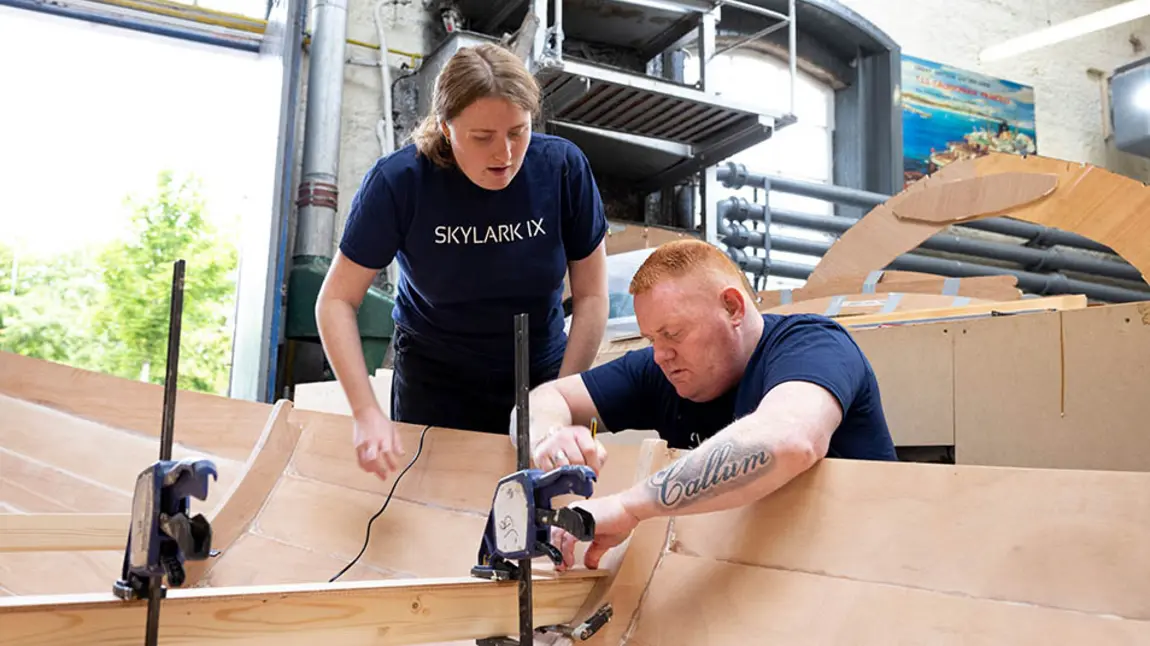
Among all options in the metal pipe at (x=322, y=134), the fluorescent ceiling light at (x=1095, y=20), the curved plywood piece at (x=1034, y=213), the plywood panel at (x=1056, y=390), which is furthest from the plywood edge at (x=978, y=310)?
the fluorescent ceiling light at (x=1095, y=20)

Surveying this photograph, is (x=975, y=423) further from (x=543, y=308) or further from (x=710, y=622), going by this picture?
(x=710, y=622)

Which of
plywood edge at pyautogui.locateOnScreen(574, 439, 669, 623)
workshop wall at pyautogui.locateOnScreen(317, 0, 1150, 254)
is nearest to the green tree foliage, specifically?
workshop wall at pyautogui.locateOnScreen(317, 0, 1150, 254)

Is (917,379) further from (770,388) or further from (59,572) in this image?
(59,572)

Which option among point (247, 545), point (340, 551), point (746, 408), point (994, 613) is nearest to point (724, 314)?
point (746, 408)

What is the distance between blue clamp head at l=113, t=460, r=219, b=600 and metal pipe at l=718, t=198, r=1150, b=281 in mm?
5711

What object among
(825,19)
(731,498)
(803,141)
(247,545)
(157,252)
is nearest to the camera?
(731,498)

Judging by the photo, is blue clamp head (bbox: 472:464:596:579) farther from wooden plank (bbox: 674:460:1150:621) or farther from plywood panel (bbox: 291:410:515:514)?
plywood panel (bbox: 291:410:515:514)

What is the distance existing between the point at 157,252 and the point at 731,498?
1112 centimetres

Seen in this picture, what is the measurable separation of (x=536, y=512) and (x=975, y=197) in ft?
11.2

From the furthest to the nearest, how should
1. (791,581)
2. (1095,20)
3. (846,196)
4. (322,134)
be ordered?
1. (846,196)
2. (1095,20)
3. (322,134)
4. (791,581)

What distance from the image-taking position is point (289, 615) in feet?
3.44

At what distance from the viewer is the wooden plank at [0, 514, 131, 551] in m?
1.88

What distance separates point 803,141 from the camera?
310 inches

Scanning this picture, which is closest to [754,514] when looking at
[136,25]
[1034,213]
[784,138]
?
[1034,213]
